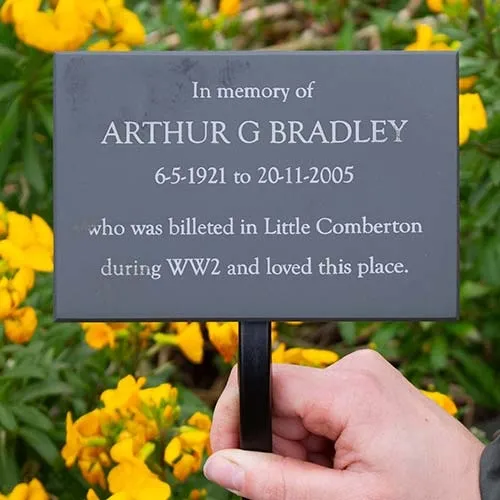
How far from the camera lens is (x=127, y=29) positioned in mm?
1978

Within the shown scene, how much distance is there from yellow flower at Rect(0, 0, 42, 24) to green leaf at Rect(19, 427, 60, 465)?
752 mm

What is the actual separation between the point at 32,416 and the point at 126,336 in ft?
0.71

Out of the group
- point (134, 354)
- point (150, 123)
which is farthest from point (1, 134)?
point (150, 123)

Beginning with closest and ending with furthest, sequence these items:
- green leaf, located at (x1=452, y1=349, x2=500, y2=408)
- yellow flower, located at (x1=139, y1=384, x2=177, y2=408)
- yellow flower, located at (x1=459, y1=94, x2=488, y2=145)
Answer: yellow flower, located at (x1=139, y1=384, x2=177, y2=408), yellow flower, located at (x1=459, y1=94, x2=488, y2=145), green leaf, located at (x1=452, y1=349, x2=500, y2=408)

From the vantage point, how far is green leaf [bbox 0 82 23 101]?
6.35 ft

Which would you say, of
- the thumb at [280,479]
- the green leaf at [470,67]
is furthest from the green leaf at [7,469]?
the green leaf at [470,67]

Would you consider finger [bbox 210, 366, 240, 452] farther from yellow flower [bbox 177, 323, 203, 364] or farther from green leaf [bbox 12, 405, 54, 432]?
green leaf [bbox 12, 405, 54, 432]

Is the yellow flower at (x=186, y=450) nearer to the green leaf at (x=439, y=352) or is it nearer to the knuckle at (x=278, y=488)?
the knuckle at (x=278, y=488)

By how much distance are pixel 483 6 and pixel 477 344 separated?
91 cm

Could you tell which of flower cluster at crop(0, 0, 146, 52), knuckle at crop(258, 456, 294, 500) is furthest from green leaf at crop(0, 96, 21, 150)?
knuckle at crop(258, 456, 294, 500)

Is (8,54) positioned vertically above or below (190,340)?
above

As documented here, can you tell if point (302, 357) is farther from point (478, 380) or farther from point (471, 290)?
point (478, 380)

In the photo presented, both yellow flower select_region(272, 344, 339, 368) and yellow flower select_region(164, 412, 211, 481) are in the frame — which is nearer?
yellow flower select_region(164, 412, 211, 481)

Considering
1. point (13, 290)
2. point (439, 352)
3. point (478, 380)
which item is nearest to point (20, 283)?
point (13, 290)
